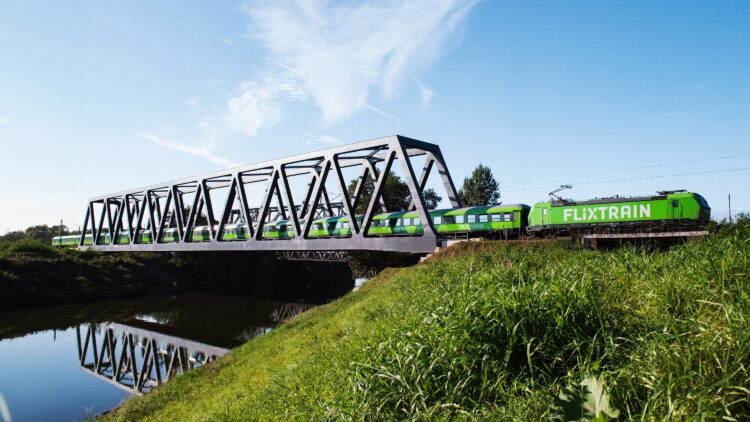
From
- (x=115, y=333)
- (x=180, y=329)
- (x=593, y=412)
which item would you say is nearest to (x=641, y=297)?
(x=593, y=412)

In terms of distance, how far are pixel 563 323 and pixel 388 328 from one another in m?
2.95

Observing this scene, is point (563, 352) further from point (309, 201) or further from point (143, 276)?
point (143, 276)

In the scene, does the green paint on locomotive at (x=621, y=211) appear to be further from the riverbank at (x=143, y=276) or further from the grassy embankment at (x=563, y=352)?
the riverbank at (x=143, y=276)

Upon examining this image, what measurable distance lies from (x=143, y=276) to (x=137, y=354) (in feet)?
103

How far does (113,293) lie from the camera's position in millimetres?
47688

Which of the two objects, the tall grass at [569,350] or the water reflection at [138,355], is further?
the water reflection at [138,355]

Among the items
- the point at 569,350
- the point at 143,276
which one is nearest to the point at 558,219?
the point at 569,350

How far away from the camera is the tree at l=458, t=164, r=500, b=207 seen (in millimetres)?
62156

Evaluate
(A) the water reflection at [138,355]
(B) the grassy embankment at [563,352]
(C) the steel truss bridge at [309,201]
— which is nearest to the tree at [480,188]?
(C) the steel truss bridge at [309,201]

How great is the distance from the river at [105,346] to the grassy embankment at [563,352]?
1564cm

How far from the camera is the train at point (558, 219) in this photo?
2302 cm

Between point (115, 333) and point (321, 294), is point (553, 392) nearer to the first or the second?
point (115, 333)

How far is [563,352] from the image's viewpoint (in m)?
4.93

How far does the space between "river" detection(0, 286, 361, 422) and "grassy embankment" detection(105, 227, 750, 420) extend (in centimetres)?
1564
